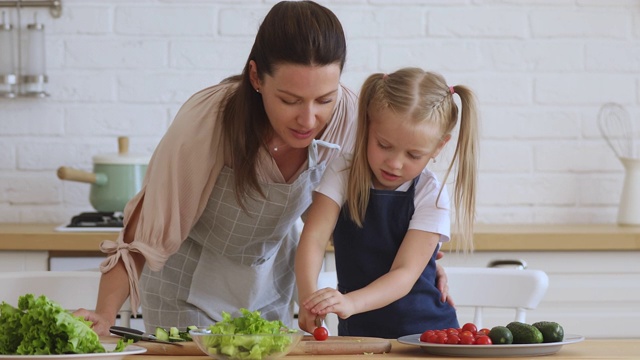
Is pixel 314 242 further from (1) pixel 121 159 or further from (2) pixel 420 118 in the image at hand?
(1) pixel 121 159

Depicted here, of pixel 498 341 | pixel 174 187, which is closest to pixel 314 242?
pixel 174 187

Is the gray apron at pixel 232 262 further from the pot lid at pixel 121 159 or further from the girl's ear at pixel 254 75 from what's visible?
the pot lid at pixel 121 159

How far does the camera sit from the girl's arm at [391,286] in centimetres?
144

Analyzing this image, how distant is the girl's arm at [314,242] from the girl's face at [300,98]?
0.17 meters

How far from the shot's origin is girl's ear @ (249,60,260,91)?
163 centimetres

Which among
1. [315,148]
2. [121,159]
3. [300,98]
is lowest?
[121,159]

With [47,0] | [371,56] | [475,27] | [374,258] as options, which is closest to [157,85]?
[47,0]

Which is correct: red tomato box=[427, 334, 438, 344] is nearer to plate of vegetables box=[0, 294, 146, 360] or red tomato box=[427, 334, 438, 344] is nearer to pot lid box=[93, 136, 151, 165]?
plate of vegetables box=[0, 294, 146, 360]

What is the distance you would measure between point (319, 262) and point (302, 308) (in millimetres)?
202

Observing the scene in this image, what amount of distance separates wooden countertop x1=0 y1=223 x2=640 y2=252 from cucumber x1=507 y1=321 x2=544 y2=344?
1025 mm

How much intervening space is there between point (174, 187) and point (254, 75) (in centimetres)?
24

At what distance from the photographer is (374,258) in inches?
69.5

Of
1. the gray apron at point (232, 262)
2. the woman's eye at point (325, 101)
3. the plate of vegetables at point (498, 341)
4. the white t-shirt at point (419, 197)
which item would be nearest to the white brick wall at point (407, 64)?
the gray apron at point (232, 262)

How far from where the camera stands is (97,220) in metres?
2.49
